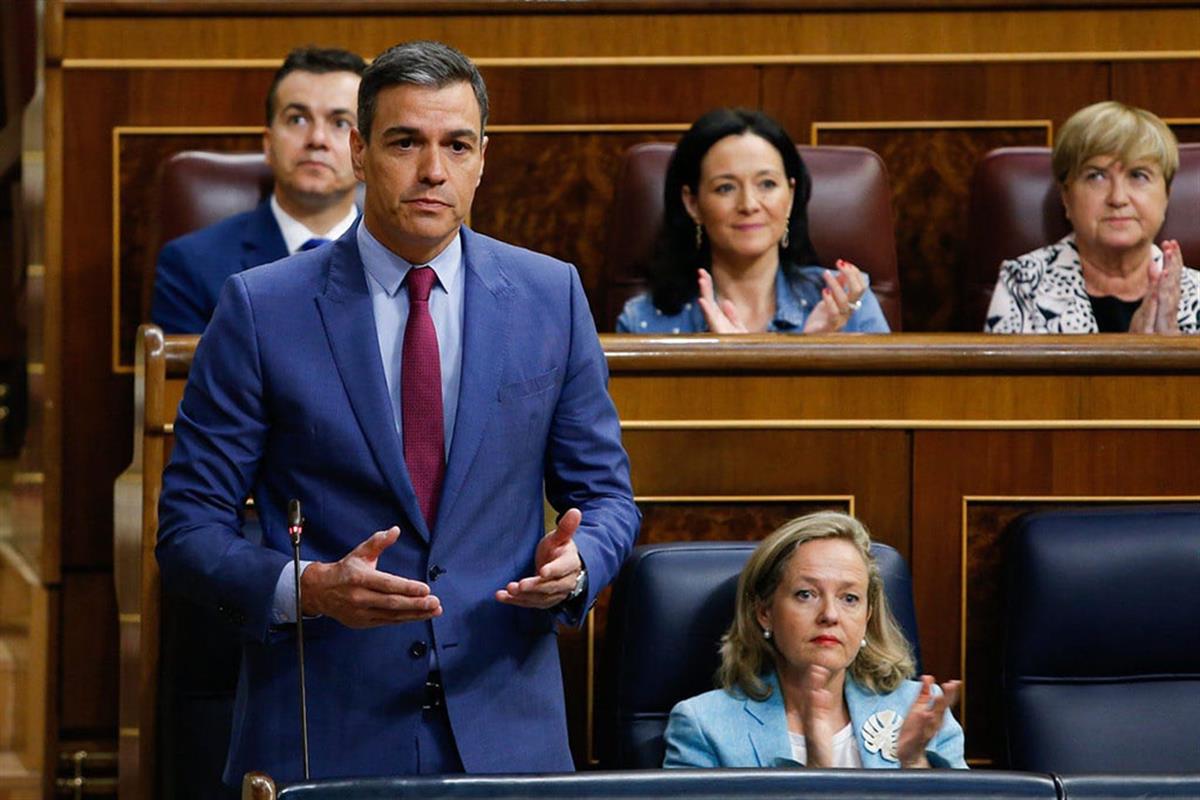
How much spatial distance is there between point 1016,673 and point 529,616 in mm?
355

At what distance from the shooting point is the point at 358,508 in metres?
0.76

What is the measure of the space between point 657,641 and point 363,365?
274 mm

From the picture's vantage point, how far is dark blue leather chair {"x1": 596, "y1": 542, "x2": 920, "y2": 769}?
3.16ft

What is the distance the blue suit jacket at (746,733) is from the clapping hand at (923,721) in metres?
0.03

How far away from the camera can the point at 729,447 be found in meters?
1.06

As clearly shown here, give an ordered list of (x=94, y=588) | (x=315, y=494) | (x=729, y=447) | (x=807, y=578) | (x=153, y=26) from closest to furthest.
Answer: (x=315, y=494) → (x=807, y=578) → (x=729, y=447) → (x=94, y=588) → (x=153, y=26)

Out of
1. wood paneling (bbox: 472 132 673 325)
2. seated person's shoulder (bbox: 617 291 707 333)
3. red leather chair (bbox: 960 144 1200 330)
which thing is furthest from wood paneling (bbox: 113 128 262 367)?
red leather chair (bbox: 960 144 1200 330)

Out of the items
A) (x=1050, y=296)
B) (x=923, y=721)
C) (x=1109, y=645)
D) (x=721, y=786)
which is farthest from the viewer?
(x=1050, y=296)

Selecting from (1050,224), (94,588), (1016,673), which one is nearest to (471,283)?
(1016,673)

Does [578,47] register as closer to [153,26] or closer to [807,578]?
[153,26]

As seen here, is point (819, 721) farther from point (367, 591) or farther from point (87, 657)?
point (87, 657)

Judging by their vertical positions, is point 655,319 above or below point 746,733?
above

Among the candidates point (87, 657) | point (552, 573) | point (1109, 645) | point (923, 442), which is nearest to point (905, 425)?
point (923, 442)

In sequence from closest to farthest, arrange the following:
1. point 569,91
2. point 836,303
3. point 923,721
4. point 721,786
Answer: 1. point 721,786
2. point 923,721
3. point 836,303
4. point 569,91
